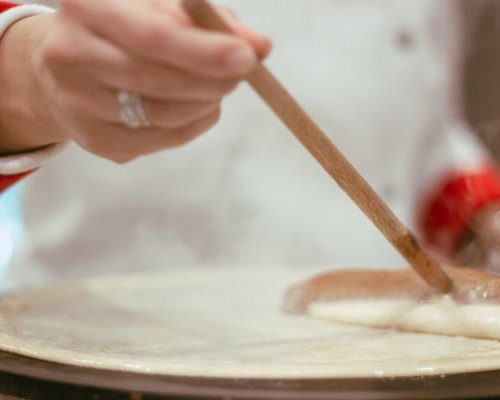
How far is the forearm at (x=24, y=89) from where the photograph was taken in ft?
2.69

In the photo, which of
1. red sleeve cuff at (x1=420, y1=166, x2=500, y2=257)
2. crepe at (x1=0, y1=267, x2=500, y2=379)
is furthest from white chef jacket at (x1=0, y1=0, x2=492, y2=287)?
crepe at (x1=0, y1=267, x2=500, y2=379)

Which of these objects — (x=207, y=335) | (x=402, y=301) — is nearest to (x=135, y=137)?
(x=207, y=335)

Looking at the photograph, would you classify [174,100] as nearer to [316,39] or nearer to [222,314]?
[222,314]

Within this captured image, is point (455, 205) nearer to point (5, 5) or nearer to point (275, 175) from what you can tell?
point (275, 175)

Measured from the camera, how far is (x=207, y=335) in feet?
2.98

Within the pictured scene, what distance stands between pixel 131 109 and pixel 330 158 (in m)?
0.22

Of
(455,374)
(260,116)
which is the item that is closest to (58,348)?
(455,374)

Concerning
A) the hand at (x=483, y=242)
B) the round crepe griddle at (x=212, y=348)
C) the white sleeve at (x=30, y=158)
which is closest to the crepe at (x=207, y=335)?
the round crepe griddle at (x=212, y=348)

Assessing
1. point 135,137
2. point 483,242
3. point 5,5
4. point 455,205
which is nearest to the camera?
point 135,137

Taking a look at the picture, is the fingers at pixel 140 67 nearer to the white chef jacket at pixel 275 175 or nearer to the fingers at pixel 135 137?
the fingers at pixel 135 137

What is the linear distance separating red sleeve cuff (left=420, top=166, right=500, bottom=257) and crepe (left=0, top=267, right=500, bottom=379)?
0.49 meters

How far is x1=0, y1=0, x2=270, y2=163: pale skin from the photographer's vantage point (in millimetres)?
613

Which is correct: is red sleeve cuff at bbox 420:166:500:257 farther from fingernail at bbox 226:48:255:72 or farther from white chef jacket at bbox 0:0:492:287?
fingernail at bbox 226:48:255:72

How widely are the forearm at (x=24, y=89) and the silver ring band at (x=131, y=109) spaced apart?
0.14 metres
